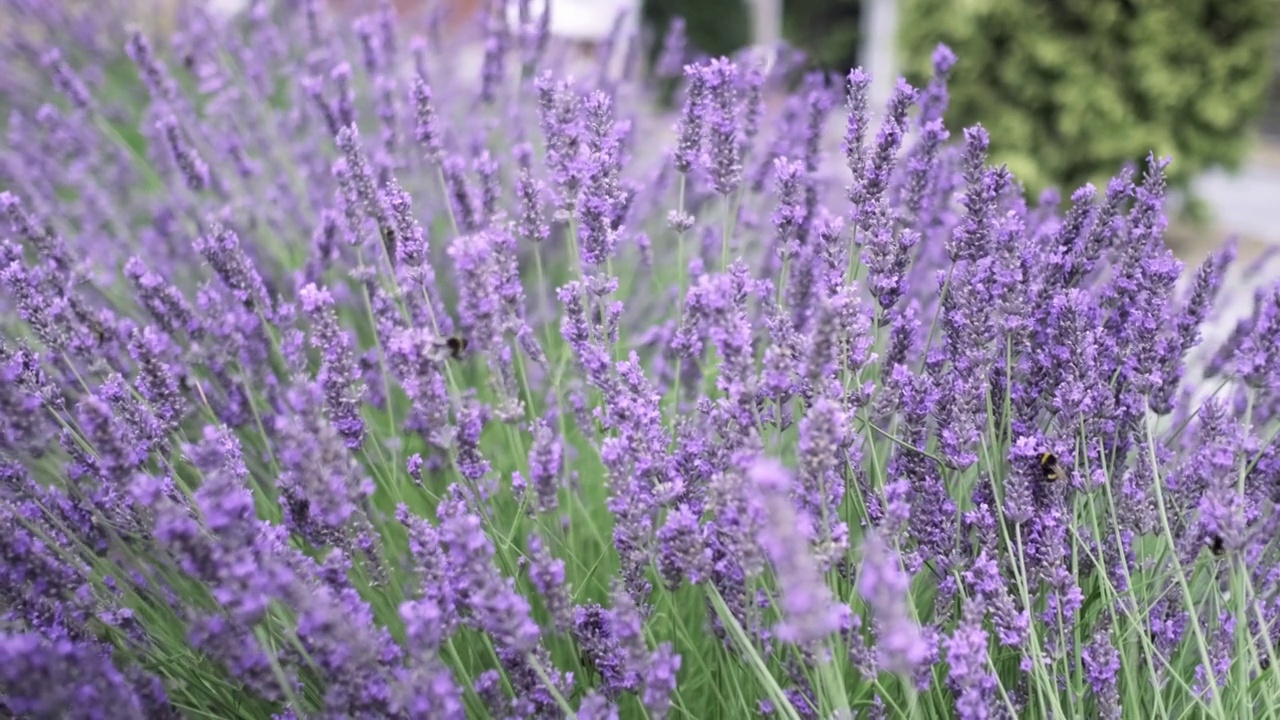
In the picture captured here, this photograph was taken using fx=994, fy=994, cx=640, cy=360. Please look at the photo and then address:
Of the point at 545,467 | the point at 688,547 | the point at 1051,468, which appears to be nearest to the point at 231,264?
the point at 545,467

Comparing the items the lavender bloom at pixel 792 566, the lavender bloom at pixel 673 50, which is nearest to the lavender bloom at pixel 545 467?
the lavender bloom at pixel 792 566

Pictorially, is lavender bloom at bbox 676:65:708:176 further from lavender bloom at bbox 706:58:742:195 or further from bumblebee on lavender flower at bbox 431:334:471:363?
bumblebee on lavender flower at bbox 431:334:471:363

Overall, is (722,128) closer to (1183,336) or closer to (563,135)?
(563,135)

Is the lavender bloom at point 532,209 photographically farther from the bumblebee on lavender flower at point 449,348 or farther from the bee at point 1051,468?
the bee at point 1051,468

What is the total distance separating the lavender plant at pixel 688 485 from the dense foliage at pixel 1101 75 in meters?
4.62

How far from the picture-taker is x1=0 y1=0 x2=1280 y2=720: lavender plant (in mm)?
1146

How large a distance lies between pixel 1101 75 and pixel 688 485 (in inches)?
235

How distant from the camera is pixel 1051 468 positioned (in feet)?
4.61

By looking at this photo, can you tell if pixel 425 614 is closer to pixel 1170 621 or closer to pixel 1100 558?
pixel 1100 558

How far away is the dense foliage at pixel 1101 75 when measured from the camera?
6184mm

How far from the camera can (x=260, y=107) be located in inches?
123

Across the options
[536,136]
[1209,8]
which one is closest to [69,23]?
[536,136]

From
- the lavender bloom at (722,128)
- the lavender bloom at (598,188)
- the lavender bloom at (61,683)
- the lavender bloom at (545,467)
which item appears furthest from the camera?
the lavender bloom at (722,128)

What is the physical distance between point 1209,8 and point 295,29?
5494 millimetres
